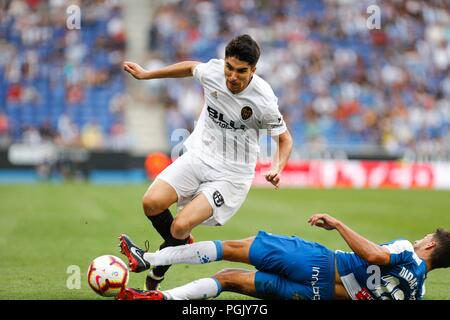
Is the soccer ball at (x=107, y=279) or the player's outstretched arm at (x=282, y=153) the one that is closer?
the soccer ball at (x=107, y=279)

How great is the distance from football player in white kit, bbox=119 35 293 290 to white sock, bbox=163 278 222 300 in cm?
72

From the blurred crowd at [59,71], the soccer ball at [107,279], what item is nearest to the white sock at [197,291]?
the soccer ball at [107,279]

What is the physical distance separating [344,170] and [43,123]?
11044 millimetres

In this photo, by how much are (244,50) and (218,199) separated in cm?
148

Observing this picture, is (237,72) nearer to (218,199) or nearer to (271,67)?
(218,199)

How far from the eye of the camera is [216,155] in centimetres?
764

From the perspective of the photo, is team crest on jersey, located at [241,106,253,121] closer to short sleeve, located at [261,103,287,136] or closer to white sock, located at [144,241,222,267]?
short sleeve, located at [261,103,287,136]

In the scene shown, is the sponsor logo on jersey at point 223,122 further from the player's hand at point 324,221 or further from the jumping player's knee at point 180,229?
the player's hand at point 324,221

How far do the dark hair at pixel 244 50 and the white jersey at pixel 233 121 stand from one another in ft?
1.35

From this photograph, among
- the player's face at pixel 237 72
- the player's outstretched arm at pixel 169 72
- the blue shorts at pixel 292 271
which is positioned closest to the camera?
the blue shorts at pixel 292 271

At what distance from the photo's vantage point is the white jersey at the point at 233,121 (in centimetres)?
747

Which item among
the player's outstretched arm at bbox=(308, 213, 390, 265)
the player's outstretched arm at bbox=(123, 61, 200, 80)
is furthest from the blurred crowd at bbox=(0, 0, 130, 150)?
the player's outstretched arm at bbox=(308, 213, 390, 265)

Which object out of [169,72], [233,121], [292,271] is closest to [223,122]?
[233,121]
